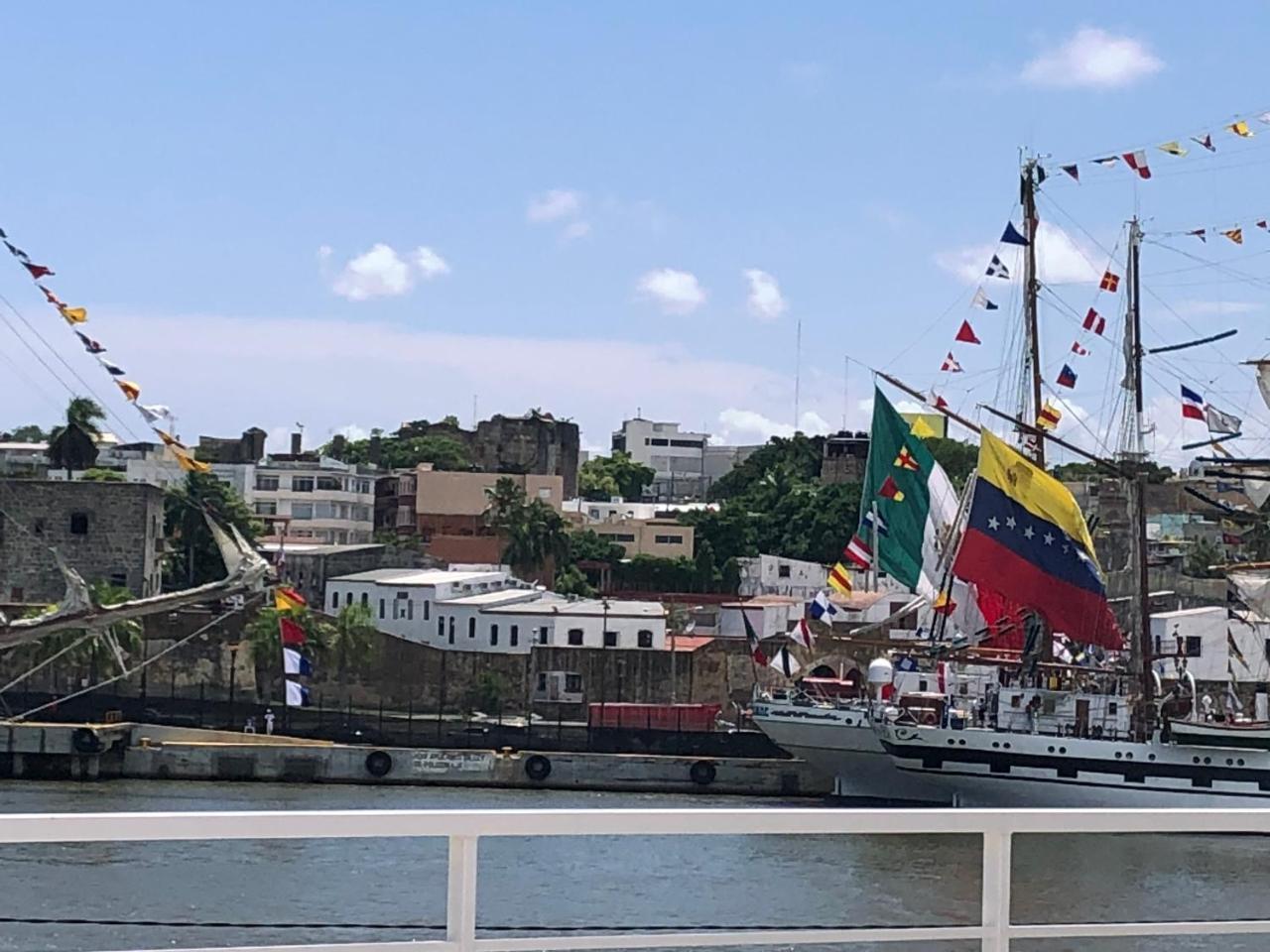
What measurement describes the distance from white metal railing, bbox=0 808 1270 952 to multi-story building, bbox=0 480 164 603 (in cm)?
5333

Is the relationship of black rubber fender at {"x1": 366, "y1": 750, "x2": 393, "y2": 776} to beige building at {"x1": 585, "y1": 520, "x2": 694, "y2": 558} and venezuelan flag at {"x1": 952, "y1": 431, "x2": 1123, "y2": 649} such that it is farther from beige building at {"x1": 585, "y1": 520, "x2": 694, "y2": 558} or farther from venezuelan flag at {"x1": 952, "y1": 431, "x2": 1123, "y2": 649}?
beige building at {"x1": 585, "y1": 520, "x2": 694, "y2": 558}

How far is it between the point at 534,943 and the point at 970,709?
40.7 metres

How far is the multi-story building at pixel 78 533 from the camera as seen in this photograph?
56.0 metres

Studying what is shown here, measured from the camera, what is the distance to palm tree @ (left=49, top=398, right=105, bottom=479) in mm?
65875

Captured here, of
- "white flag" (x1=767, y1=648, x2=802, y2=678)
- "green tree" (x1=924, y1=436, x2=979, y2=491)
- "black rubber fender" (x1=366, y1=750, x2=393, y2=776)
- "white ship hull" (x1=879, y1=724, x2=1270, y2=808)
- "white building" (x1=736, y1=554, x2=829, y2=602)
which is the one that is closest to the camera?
"white ship hull" (x1=879, y1=724, x2=1270, y2=808)

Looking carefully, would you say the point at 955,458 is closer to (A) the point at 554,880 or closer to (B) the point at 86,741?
(B) the point at 86,741

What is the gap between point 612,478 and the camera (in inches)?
4222

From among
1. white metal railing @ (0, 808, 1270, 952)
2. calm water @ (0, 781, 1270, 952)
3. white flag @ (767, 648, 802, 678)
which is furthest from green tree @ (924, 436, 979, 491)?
white metal railing @ (0, 808, 1270, 952)

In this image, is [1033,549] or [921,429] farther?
[921,429]

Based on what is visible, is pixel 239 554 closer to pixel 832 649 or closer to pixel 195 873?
pixel 195 873

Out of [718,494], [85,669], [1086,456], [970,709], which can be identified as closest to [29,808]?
[85,669]

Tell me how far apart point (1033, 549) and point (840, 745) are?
5.60m

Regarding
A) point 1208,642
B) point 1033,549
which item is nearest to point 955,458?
point 1208,642

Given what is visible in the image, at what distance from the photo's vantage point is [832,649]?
52406mm
